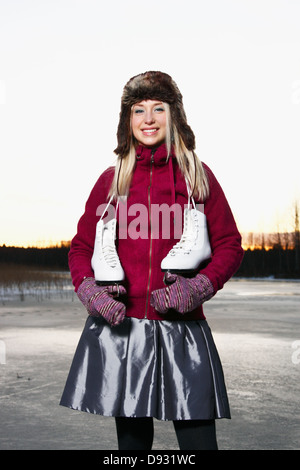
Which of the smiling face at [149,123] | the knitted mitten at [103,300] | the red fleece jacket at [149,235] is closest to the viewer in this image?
the knitted mitten at [103,300]

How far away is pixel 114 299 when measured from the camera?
7.76 ft

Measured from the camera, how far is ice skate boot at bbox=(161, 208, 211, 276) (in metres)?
2.28

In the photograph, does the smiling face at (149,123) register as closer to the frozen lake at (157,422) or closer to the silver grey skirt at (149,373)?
the silver grey skirt at (149,373)

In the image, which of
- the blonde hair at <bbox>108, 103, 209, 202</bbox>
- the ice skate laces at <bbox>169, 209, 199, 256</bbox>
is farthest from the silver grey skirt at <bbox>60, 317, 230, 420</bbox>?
the blonde hair at <bbox>108, 103, 209, 202</bbox>

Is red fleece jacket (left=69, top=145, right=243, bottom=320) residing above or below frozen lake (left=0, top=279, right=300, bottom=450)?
above

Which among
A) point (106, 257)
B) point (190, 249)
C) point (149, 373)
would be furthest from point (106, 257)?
point (149, 373)

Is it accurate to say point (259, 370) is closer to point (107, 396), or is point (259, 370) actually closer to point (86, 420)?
point (86, 420)

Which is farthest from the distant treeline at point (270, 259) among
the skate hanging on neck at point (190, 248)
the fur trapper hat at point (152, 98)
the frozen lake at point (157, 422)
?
the skate hanging on neck at point (190, 248)

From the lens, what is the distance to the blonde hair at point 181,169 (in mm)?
2422

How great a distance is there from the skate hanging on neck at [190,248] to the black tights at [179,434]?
1.63ft

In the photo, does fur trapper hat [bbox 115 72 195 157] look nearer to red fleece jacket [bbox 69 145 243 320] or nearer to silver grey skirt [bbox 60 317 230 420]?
red fleece jacket [bbox 69 145 243 320]

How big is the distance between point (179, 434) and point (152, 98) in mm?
1184
